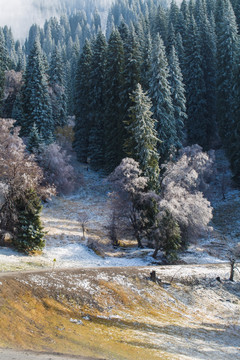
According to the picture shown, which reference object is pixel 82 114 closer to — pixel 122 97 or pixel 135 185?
pixel 122 97

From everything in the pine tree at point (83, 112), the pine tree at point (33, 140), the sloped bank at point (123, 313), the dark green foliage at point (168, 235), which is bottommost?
the sloped bank at point (123, 313)

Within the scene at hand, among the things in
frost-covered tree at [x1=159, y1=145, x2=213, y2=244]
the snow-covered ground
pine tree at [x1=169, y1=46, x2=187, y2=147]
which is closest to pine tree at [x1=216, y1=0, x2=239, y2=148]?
pine tree at [x1=169, y1=46, x2=187, y2=147]

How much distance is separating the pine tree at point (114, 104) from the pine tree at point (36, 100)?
28.1 feet

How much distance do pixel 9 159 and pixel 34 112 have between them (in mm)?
20664

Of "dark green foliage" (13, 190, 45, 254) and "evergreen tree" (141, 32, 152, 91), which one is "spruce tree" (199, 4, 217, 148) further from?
→ "dark green foliage" (13, 190, 45, 254)

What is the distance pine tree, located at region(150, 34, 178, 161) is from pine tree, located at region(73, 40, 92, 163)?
40.0 feet

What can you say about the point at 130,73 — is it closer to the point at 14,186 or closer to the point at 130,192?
the point at 130,192

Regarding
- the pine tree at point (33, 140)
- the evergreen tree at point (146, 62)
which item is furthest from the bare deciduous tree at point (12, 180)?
the evergreen tree at point (146, 62)

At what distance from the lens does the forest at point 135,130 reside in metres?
25.9

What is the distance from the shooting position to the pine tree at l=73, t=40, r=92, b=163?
1892 inches

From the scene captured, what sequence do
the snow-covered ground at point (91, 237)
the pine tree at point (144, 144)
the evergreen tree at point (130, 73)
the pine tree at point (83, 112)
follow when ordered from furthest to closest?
the pine tree at point (83, 112)
the evergreen tree at point (130, 73)
the pine tree at point (144, 144)
the snow-covered ground at point (91, 237)

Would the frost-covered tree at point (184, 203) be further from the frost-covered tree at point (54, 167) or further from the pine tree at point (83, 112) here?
the pine tree at point (83, 112)

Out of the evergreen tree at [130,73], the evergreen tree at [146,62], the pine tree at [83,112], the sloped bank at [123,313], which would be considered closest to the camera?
the sloped bank at [123,313]

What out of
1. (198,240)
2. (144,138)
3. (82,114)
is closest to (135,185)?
(144,138)
